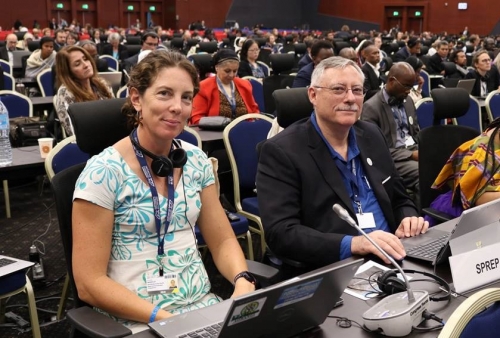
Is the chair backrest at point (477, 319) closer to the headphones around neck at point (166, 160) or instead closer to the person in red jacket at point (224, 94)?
the headphones around neck at point (166, 160)

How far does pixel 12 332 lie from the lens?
10.3 feet

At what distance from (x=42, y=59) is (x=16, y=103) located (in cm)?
392

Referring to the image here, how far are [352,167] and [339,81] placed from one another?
341mm

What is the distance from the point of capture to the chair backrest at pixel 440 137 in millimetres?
3525

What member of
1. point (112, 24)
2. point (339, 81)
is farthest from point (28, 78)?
point (112, 24)

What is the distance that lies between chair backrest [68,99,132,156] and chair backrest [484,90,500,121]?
14.0ft

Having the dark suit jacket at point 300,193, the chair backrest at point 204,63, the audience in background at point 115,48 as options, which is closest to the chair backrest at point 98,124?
the dark suit jacket at point 300,193

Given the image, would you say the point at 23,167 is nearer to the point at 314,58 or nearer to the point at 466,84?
the point at 314,58

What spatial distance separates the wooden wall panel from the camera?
2755 cm

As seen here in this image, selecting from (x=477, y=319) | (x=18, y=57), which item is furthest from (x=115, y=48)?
(x=477, y=319)

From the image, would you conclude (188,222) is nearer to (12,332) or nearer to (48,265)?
(12,332)

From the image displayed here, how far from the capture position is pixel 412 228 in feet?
7.88

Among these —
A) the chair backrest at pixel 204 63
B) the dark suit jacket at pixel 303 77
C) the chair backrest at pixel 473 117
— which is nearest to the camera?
the chair backrest at pixel 473 117

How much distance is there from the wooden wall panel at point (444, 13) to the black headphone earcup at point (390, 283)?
2800 cm
